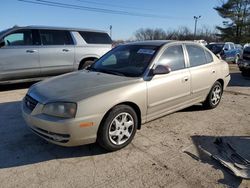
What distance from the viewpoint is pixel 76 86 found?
3908mm

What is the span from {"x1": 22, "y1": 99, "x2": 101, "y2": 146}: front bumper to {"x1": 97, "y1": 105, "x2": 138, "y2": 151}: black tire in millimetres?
104

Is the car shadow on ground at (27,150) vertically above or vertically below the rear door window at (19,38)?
below

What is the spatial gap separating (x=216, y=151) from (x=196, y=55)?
7.26 feet

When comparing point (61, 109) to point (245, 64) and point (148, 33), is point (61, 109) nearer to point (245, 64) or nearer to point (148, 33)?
point (245, 64)

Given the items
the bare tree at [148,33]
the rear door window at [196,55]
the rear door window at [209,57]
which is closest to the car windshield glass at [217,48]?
the rear door window at [209,57]

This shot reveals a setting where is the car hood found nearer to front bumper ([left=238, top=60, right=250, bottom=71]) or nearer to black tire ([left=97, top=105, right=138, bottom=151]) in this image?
black tire ([left=97, top=105, right=138, bottom=151])

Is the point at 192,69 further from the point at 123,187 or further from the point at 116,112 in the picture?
the point at 123,187

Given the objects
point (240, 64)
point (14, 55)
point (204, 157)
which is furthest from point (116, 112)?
point (240, 64)

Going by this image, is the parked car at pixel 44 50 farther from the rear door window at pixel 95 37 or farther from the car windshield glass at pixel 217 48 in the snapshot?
the car windshield glass at pixel 217 48

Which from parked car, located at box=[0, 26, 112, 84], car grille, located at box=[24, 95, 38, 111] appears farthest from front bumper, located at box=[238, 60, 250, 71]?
car grille, located at box=[24, 95, 38, 111]

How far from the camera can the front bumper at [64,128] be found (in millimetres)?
3400

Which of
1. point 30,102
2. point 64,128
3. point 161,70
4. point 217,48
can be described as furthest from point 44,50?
point 217,48

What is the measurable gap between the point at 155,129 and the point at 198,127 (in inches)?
31.8

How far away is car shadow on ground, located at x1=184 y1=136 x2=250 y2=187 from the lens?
10.5ft
